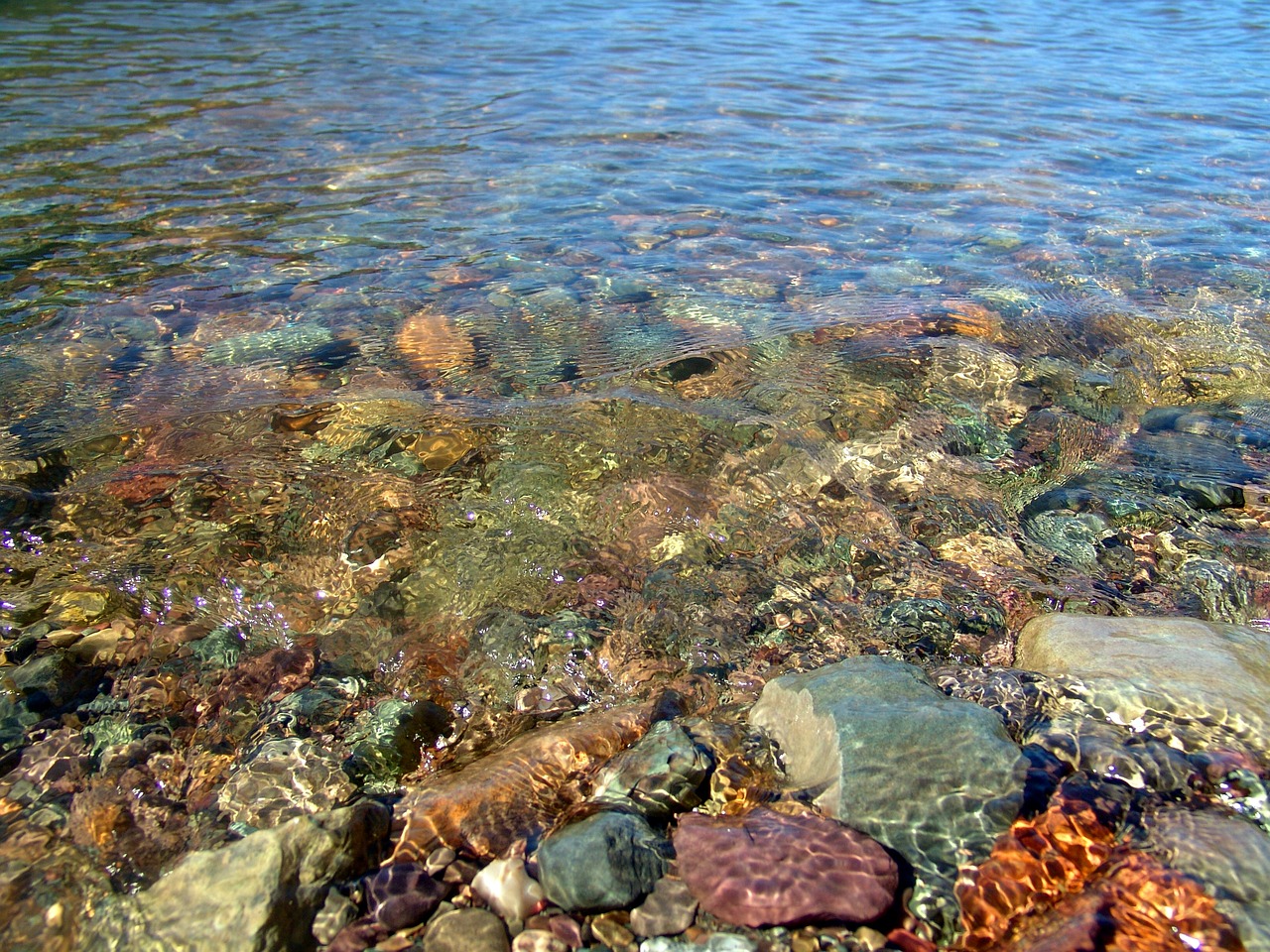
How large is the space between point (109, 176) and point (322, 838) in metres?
6.55

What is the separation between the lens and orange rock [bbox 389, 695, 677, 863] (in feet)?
7.52

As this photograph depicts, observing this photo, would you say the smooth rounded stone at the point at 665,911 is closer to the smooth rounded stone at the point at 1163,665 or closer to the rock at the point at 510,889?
the rock at the point at 510,889

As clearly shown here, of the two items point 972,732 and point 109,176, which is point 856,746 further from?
point 109,176

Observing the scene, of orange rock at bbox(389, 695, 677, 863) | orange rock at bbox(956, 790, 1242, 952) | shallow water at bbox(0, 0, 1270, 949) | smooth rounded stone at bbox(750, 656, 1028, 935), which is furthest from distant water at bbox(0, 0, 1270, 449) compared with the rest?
orange rock at bbox(956, 790, 1242, 952)

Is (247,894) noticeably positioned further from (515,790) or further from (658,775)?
(658,775)

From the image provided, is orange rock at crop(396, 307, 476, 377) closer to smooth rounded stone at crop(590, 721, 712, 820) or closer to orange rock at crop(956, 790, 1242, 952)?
smooth rounded stone at crop(590, 721, 712, 820)

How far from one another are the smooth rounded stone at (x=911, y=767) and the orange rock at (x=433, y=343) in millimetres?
2725

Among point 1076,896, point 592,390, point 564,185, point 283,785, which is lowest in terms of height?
point 283,785

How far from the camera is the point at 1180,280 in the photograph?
18.3 ft

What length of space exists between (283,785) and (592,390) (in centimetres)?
236

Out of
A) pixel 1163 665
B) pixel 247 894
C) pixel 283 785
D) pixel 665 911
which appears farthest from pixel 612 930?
pixel 1163 665

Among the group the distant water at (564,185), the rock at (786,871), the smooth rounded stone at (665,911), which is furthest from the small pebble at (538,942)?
the distant water at (564,185)

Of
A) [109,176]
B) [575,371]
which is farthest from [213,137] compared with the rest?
[575,371]

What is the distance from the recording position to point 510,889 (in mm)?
2119
